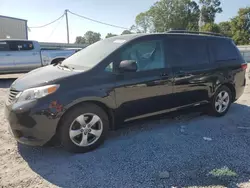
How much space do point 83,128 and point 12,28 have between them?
23889 millimetres

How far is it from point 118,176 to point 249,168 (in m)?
1.71

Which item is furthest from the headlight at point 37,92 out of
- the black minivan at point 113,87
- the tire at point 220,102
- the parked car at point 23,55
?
the parked car at point 23,55

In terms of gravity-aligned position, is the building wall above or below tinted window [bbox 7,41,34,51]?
above

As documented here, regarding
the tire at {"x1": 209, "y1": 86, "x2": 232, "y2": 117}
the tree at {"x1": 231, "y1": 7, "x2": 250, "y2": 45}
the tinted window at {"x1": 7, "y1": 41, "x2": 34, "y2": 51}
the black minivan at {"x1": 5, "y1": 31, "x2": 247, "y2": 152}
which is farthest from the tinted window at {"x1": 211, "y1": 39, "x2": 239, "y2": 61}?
the tree at {"x1": 231, "y1": 7, "x2": 250, "y2": 45}

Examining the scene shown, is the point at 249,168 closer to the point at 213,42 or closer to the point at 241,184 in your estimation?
the point at 241,184

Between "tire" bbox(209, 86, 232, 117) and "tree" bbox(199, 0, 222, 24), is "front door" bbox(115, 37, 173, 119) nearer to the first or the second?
"tire" bbox(209, 86, 232, 117)

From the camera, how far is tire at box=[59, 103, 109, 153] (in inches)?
138

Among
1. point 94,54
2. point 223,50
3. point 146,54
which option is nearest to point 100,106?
point 94,54

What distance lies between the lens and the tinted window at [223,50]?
17.5ft

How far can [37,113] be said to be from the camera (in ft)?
10.8

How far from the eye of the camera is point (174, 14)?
69188 millimetres

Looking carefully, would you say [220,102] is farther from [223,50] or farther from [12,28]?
[12,28]

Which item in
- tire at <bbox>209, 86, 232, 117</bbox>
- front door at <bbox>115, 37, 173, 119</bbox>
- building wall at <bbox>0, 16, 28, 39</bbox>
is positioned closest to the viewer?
front door at <bbox>115, 37, 173, 119</bbox>

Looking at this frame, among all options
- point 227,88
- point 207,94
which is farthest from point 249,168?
point 227,88
